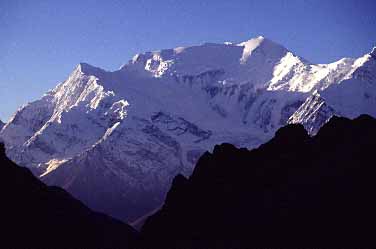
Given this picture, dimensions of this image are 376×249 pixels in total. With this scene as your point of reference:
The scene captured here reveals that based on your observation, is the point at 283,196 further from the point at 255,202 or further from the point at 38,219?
the point at 38,219

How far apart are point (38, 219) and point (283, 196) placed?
4102 centimetres

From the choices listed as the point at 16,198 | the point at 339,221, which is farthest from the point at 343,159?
the point at 16,198

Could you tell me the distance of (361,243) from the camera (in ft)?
378

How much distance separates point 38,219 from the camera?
16200cm

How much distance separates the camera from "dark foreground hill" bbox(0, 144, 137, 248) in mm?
152000

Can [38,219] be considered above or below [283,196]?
below

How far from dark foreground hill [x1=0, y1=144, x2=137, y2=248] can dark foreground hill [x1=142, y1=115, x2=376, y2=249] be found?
1259 centimetres

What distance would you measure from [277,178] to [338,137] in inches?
413

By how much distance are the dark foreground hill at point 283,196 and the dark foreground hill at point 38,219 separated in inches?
496

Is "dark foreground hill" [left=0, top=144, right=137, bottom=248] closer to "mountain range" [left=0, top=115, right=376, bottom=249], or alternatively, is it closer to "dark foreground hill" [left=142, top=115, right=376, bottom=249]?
"mountain range" [left=0, top=115, right=376, bottom=249]

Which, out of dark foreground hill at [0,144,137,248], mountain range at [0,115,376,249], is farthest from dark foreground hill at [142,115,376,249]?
dark foreground hill at [0,144,137,248]

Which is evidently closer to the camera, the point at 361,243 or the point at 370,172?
the point at 361,243

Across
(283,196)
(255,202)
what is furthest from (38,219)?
(283,196)

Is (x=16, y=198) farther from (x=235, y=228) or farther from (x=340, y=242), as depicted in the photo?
(x=340, y=242)
